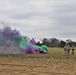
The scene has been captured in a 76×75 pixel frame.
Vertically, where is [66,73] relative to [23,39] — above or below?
below

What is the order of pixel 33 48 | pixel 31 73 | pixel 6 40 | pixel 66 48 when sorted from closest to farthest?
pixel 31 73
pixel 66 48
pixel 6 40
pixel 33 48

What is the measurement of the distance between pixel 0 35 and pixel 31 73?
26.2 m

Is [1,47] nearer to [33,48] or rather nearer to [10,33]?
[10,33]

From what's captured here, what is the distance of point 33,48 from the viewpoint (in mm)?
49500

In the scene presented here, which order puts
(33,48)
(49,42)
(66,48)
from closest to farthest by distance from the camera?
(66,48) → (33,48) → (49,42)

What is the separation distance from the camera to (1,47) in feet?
147

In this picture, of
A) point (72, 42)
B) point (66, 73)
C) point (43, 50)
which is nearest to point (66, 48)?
point (43, 50)

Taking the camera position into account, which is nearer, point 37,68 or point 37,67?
point 37,68

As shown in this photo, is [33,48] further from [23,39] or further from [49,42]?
[49,42]

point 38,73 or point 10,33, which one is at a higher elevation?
point 10,33

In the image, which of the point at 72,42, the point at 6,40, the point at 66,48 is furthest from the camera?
the point at 72,42

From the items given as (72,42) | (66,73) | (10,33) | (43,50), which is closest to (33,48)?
(43,50)

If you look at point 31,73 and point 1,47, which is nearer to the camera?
point 31,73

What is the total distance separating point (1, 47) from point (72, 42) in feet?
189
